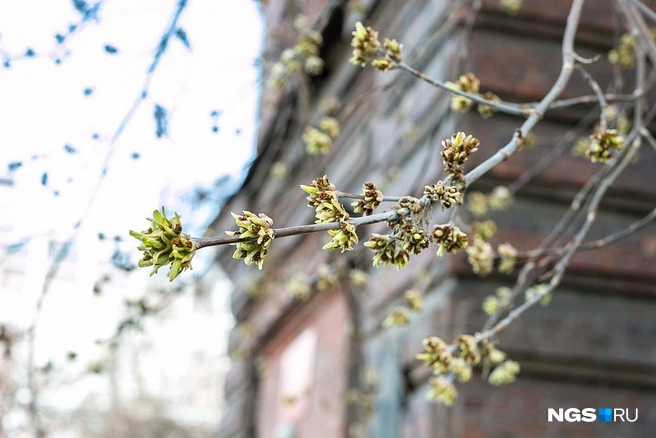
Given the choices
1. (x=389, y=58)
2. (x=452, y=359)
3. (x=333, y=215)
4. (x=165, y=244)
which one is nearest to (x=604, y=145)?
(x=389, y=58)

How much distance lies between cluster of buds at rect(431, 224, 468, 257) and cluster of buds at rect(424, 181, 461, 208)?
0.28ft

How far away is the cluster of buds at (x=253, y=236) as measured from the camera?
1277 millimetres

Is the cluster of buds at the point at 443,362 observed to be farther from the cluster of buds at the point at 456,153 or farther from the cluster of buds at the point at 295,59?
the cluster of buds at the point at 295,59

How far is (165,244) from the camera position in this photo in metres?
1.26

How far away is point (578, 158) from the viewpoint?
4102 millimetres

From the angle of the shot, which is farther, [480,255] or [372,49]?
[480,255]

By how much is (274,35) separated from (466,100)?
240cm

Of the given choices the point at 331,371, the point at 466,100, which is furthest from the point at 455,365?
the point at 331,371

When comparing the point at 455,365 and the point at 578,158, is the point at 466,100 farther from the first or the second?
the point at 578,158

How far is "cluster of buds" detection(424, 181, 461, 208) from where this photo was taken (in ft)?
4.61

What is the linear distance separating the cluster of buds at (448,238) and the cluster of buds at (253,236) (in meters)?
0.35

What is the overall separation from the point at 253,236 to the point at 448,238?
39cm

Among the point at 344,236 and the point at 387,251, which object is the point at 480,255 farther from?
the point at 344,236

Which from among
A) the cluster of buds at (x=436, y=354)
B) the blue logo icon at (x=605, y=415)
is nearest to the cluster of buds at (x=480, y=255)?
the cluster of buds at (x=436, y=354)
